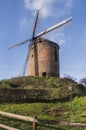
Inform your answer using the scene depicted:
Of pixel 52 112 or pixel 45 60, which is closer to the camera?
pixel 52 112

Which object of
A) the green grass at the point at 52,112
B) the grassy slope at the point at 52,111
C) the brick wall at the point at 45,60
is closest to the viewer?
the grassy slope at the point at 52,111

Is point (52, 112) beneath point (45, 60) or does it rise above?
beneath

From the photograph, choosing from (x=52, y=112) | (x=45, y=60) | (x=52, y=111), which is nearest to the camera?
(x=52, y=112)

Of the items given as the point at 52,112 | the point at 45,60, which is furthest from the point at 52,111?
the point at 45,60

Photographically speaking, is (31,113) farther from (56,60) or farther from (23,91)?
(56,60)

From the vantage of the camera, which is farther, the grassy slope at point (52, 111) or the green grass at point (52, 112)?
the green grass at point (52, 112)

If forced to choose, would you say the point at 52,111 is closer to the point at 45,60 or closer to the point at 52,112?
the point at 52,112

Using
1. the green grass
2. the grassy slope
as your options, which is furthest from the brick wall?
the green grass

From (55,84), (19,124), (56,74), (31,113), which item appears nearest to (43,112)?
(31,113)

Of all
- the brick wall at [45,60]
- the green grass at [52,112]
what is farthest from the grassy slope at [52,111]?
the brick wall at [45,60]

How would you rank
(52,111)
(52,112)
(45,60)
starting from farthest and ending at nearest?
(45,60) < (52,111) < (52,112)

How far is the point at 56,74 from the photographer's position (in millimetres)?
45312

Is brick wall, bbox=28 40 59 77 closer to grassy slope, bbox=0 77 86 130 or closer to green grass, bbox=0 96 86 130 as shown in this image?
grassy slope, bbox=0 77 86 130

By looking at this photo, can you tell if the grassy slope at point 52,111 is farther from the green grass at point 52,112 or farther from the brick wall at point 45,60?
the brick wall at point 45,60
